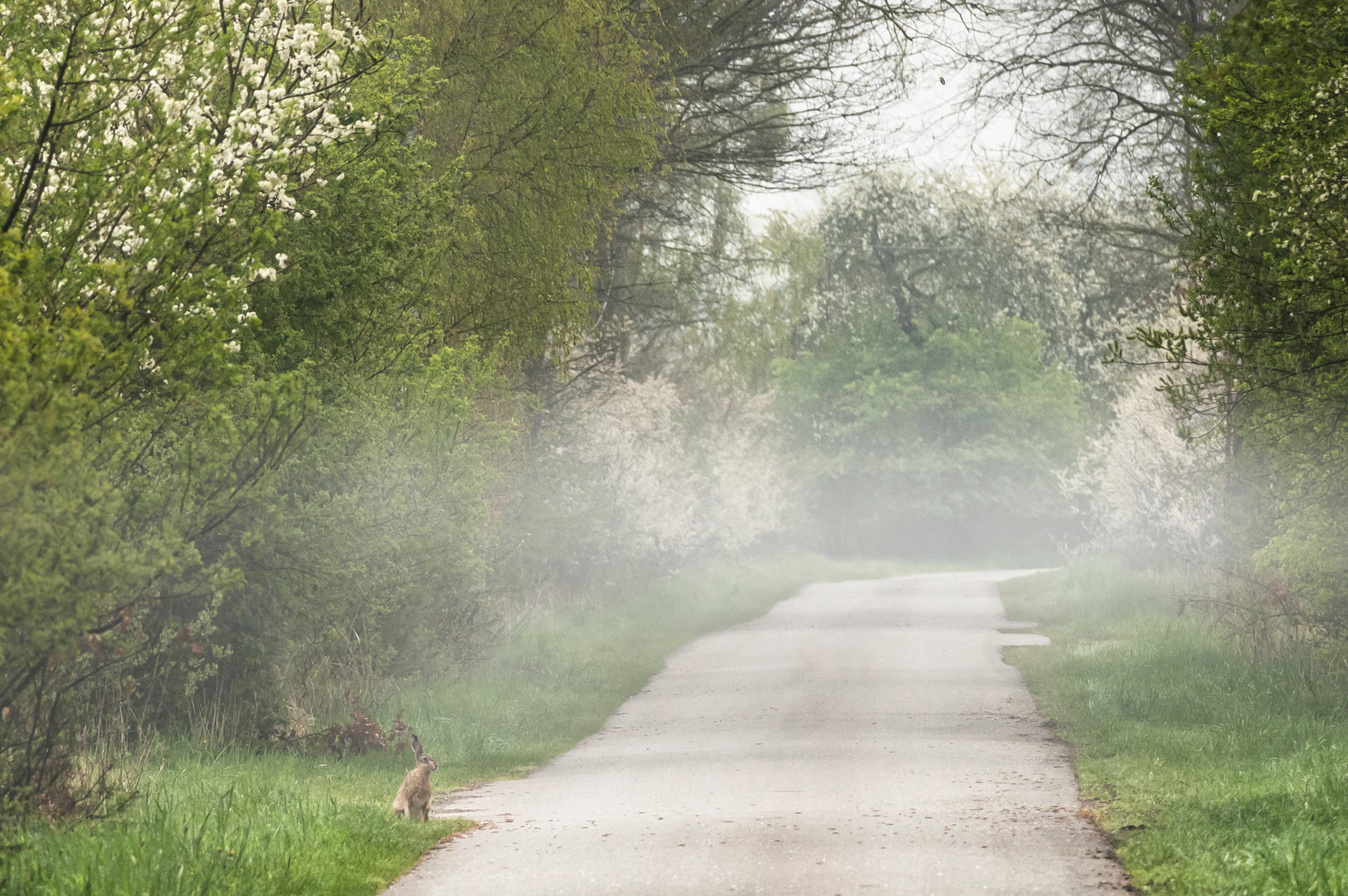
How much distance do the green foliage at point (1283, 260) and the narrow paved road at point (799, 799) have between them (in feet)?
11.3

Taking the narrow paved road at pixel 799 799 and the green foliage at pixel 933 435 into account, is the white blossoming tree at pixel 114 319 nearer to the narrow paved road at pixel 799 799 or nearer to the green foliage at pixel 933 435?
the narrow paved road at pixel 799 799

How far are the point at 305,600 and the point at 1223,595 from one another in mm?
15792

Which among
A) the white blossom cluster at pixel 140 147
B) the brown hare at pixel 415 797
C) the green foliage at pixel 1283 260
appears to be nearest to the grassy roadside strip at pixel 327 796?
the brown hare at pixel 415 797

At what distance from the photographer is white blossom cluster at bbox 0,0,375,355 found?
7969 millimetres

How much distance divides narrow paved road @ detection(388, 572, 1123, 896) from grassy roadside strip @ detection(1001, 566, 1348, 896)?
1.22 feet

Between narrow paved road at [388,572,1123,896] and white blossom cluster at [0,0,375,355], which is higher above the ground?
white blossom cluster at [0,0,375,355]

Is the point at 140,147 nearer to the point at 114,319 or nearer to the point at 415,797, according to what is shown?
the point at 114,319

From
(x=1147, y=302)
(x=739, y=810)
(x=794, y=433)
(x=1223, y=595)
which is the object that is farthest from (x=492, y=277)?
(x=794, y=433)

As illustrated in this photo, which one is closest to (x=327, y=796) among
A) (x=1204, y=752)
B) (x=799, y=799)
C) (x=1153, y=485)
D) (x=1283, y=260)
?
(x=799, y=799)

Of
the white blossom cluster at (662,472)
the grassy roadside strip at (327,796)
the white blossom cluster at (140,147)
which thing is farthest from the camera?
the white blossom cluster at (662,472)

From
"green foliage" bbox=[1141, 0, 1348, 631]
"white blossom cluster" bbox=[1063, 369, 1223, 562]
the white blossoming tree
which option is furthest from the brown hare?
"white blossom cluster" bbox=[1063, 369, 1223, 562]

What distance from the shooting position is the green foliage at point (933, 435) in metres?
63.6

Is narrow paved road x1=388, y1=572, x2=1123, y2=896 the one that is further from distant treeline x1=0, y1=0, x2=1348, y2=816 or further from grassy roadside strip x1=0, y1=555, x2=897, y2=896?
distant treeline x1=0, y1=0, x2=1348, y2=816

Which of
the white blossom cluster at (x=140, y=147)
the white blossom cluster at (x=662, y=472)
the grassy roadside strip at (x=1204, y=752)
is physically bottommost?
the grassy roadside strip at (x=1204, y=752)
